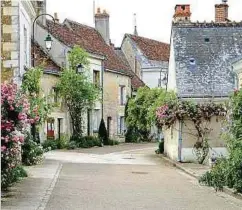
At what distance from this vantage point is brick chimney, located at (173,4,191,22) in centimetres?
4034

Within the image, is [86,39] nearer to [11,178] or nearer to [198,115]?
[198,115]

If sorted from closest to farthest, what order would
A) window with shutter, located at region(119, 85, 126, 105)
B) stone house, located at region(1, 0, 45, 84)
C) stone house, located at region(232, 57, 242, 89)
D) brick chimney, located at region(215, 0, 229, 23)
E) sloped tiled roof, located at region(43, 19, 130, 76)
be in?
1. stone house, located at region(1, 0, 45, 84)
2. stone house, located at region(232, 57, 242, 89)
3. brick chimney, located at region(215, 0, 229, 23)
4. sloped tiled roof, located at region(43, 19, 130, 76)
5. window with shutter, located at region(119, 85, 126, 105)

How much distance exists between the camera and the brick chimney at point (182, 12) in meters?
40.3

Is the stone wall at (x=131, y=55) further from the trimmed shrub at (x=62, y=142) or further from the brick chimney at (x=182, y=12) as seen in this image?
the trimmed shrub at (x=62, y=142)

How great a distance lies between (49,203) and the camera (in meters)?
14.0

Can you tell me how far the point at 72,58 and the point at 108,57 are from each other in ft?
32.2

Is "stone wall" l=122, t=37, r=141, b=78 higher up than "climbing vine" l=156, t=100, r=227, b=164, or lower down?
higher up

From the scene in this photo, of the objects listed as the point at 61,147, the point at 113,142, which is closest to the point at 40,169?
the point at 61,147

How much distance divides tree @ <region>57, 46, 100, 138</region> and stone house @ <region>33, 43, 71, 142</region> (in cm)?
40

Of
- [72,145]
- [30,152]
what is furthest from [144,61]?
[30,152]

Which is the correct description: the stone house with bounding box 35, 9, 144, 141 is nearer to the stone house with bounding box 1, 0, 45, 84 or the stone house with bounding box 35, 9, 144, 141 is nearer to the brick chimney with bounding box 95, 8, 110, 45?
the brick chimney with bounding box 95, 8, 110, 45

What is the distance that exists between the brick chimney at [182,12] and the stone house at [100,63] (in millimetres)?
7662

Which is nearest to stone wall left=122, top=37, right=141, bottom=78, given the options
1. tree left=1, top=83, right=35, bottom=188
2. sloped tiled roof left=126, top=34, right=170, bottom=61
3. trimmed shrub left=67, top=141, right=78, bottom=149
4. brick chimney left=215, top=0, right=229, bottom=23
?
sloped tiled roof left=126, top=34, right=170, bottom=61

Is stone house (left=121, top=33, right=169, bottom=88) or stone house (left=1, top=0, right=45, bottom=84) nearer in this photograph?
stone house (left=1, top=0, right=45, bottom=84)
